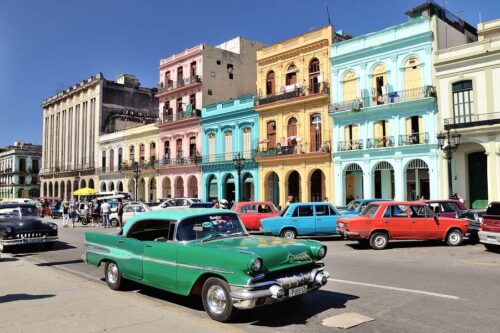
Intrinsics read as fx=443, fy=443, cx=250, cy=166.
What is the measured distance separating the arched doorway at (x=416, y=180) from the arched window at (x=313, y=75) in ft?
29.4

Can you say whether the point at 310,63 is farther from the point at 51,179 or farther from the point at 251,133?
the point at 51,179

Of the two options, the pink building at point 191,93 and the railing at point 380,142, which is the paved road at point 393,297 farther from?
the pink building at point 191,93

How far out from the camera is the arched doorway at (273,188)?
3644 cm

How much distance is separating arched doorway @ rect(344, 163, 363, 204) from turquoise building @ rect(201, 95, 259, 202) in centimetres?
782

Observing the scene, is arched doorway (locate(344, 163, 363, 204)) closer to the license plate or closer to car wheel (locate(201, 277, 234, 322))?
the license plate

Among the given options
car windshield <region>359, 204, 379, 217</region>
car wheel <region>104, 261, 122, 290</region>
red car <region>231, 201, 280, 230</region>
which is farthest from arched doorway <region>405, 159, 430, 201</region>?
car wheel <region>104, 261, 122, 290</region>

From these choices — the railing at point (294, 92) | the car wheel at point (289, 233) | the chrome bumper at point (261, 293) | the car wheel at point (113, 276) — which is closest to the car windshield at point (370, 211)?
the car wheel at point (289, 233)

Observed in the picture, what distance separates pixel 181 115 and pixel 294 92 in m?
14.5

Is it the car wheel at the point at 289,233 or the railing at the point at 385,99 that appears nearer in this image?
the car wheel at the point at 289,233

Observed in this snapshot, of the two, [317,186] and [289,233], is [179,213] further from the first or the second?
[317,186]

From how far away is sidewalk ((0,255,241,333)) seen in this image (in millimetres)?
5789

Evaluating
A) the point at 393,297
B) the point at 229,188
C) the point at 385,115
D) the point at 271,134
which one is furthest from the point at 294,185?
the point at 393,297

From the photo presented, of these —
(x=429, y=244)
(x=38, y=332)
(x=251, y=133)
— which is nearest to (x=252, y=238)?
(x=38, y=332)

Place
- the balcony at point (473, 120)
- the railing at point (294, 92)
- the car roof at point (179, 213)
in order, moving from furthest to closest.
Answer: the railing at point (294, 92), the balcony at point (473, 120), the car roof at point (179, 213)
